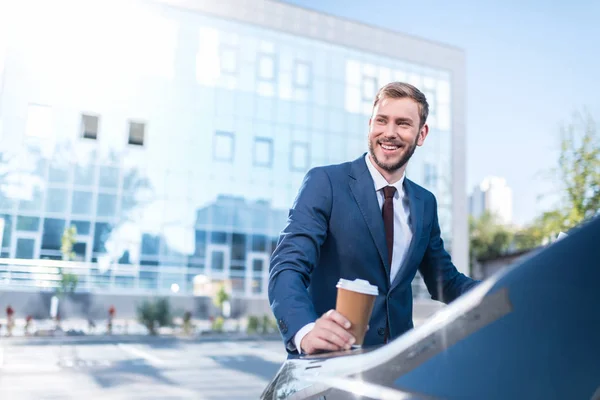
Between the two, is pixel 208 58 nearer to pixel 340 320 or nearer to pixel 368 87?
pixel 368 87

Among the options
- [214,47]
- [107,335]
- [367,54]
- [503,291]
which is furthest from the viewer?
[367,54]

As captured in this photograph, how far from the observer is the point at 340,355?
706 millimetres

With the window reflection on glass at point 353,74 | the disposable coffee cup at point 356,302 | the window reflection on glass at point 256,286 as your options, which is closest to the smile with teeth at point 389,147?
the disposable coffee cup at point 356,302

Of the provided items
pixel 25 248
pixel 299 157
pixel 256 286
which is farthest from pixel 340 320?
pixel 299 157

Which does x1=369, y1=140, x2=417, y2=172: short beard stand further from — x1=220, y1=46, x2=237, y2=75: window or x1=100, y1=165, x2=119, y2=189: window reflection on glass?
x1=220, y1=46, x2=237, y2=75: window

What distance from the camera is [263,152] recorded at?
13.0 metres

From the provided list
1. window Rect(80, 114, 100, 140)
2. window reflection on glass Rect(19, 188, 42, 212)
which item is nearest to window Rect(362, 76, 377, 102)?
window Rect(80, 114, 100, 140)

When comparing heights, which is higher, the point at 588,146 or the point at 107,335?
the point at 588,146

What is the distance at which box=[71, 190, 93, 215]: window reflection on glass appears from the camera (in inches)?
450

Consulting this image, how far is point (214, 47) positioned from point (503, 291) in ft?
42.3

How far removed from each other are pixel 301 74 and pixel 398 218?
1280 centimetres

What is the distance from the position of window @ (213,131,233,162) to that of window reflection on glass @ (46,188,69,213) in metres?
3.16

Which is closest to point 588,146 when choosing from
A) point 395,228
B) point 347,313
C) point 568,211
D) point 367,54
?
point 568,211

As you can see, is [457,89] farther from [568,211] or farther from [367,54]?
[568,211]
